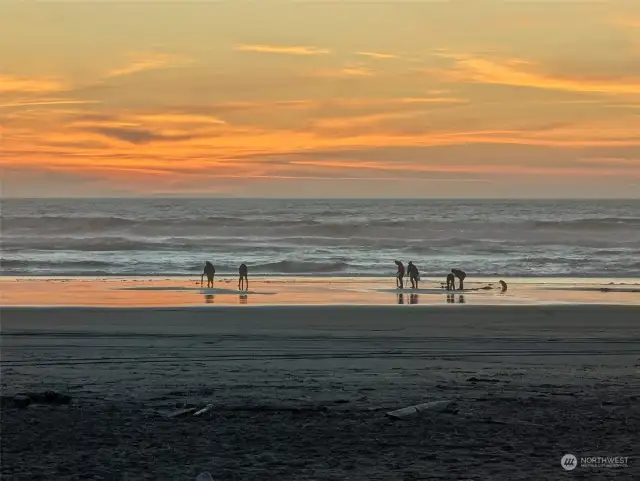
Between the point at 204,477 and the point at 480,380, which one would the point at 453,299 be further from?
the point at 204,477

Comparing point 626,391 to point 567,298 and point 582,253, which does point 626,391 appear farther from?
point 582,253

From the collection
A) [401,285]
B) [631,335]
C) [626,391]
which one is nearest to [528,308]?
[631,335]

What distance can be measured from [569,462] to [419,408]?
2.19m

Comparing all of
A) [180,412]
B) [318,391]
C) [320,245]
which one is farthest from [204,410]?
[320,245]

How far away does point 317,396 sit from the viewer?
9938 mm

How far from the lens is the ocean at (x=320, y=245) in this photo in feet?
120

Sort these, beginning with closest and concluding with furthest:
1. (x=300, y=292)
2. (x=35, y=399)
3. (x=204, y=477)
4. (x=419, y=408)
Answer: (x=204, y=477), (x=419, y=408), (x=35, y=399), (x=300, y=292)

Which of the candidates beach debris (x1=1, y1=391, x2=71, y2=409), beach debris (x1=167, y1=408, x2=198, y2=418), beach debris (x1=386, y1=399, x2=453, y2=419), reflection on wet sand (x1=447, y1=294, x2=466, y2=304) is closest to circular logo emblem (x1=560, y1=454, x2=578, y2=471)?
beach debris (x1=386, y1=399, x2=453, y2=419)

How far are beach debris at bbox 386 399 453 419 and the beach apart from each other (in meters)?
0.08

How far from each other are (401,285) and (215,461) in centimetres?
2032

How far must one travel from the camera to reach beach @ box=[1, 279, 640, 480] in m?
7.13

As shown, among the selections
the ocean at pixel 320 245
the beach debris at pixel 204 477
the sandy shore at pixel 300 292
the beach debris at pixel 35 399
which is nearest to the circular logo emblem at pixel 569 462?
the beach debris at pixel 204 477

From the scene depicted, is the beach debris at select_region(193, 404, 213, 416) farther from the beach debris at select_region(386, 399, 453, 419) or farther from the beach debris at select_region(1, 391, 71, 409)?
the beach debris at select_region(386, 399, 453, 419)

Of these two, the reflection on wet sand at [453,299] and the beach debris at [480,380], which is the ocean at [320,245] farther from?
the beach debris at [480,380]
